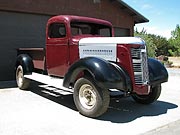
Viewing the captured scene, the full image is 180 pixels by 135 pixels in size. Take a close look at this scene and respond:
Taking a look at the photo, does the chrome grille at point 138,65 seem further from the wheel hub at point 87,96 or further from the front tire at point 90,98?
the wheel hub at point 87,96

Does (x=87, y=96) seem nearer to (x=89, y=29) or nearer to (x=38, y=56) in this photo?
(x=89, y=29)

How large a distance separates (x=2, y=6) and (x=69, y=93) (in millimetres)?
4606

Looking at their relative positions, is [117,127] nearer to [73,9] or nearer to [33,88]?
[33,88]

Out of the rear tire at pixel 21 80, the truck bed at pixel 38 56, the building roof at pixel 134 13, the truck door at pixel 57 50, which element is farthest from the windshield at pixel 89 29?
the building roof at pixel 134 13

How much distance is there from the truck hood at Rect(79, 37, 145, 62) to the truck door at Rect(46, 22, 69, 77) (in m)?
0.68

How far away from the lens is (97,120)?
5.74 meters

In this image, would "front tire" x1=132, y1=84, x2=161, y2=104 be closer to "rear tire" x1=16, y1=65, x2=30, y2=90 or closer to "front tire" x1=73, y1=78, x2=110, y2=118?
"front tire" x1=73, y1=78, x2=110, y2=118

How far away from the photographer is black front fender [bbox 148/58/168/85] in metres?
6.58

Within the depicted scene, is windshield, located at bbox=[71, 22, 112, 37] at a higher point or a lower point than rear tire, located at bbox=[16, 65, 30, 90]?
higher

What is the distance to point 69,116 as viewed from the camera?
6.00 meters

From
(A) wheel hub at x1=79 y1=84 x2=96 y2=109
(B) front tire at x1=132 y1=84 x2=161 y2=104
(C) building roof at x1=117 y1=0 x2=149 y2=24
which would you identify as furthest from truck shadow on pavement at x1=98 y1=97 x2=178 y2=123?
(C) building roof at x1=117 y1=0 x2=149 y2=24

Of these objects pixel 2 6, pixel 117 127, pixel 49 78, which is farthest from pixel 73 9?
pixel 117 127

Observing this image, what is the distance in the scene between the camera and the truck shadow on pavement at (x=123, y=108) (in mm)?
6041

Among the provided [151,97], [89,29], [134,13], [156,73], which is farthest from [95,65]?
[134,13]
